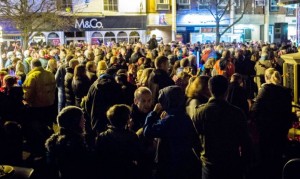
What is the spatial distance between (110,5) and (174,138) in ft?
116

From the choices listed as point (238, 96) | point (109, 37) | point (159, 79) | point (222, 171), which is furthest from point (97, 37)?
point (222, 171)

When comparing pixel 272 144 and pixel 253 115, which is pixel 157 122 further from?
pixel 272 144

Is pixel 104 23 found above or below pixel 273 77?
above

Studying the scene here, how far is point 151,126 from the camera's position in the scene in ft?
16.3

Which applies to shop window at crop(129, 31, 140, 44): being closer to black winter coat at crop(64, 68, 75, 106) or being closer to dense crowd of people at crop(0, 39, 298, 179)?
dense crowd of people at crop(0, 39, 298, 179)

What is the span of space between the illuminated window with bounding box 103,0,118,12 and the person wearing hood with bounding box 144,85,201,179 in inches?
1373

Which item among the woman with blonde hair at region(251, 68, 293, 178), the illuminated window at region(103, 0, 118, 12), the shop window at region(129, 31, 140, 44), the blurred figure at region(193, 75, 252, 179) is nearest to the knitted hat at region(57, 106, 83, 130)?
the blurred figure at region(193, 75, 252, 179)

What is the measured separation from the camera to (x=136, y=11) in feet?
129

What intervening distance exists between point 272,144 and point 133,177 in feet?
9.22

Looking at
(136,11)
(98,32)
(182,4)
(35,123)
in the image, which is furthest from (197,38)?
(35,123)

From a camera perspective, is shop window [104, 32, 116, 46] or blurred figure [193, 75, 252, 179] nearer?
blurred figure [193, 75, 252, 179]

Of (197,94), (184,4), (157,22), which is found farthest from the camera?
(184,4)

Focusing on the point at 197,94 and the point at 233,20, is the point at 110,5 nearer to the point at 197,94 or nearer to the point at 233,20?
the point at 233,20

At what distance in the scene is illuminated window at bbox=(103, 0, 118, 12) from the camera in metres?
38.9
